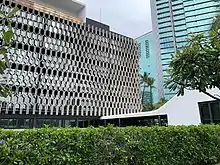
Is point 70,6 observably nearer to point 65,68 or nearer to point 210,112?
point 65,68

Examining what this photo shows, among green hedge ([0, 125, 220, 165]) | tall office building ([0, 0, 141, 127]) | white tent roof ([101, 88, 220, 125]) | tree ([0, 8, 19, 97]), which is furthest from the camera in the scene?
tall office building ([0, 0, 141, 127])

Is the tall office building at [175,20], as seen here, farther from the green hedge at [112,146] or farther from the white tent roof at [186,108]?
the green hedge at [112,146]

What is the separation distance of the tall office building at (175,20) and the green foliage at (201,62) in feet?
207

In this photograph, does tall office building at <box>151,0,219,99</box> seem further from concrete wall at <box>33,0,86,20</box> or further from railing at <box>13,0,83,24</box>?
railing at <box>13,0,83,24</box>

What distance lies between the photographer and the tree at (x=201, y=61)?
5965 mm

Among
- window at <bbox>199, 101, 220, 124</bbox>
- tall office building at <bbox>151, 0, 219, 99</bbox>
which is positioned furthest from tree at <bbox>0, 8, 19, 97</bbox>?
tall office building at <bbox>151, 0, 219, 99</bbox>

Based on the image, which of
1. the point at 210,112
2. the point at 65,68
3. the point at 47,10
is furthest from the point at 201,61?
the point at 47,10

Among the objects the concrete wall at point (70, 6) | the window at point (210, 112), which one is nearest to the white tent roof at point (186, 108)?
the window at point (210, 112)

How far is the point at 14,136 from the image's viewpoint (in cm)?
380

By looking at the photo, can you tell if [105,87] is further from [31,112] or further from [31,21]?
[31,21]

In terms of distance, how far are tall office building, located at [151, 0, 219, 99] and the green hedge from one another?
62534 millimetres

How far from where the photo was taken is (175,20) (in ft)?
253

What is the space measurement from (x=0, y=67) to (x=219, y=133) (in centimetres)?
807

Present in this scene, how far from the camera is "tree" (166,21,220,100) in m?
5.96
